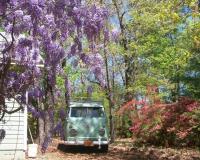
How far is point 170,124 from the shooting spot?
20047 mm

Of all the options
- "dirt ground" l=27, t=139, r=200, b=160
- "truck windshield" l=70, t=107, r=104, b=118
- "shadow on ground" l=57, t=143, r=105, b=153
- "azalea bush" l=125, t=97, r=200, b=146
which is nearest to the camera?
"dirt ground" l=27, t=139, r=200, b=160

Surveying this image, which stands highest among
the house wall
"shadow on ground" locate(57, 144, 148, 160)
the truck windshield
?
the truck windshield

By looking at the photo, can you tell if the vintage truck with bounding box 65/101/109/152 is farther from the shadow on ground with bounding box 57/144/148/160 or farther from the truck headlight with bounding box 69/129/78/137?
the shadow on ground with bounding box 57/144/148/160

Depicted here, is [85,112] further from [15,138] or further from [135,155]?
[15,138]

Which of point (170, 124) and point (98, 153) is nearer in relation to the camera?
point (170, 124)

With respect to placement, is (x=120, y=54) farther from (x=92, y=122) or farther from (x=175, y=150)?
(x=175, y=150)

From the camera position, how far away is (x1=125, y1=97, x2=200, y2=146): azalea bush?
714 inches

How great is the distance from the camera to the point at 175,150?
19.5 metres

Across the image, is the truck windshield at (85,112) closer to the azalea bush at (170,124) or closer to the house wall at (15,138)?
the azalea bush at (170,124)

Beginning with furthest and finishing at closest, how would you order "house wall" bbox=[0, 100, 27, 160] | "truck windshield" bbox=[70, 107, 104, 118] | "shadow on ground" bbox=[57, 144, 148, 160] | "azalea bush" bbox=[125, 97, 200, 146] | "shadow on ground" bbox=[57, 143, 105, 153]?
1. "truck windshield" bbox=[70, 107, 104, 118]
2. "shadow on ground" bbox=[57, 143, 105, 153]
3. "shadow on ground" bbox=[57, 144, 148, 160]
4. "azalea bush" bbox=[125, 97, 200, 146]
5. "house wall" bbox=[0, 100, 27, 160]

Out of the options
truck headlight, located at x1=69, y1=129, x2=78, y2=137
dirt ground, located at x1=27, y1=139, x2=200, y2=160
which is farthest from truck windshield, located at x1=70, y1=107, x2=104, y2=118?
dirt ground, located at x1=27, y1=139, x2=200, y2=160

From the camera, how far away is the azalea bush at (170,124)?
1814 cm

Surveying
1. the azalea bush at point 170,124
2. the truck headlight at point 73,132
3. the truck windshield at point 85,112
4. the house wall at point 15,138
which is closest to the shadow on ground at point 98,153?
the truck headlight at point 73,132

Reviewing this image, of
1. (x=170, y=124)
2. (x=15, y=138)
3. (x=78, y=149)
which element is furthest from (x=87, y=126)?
(x=15, y=138)
